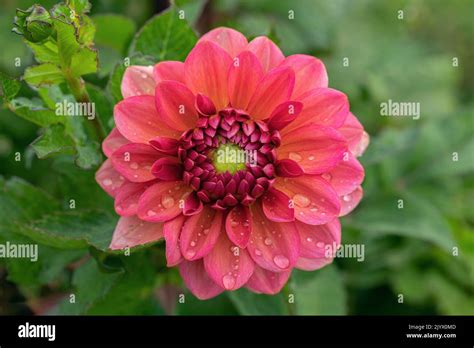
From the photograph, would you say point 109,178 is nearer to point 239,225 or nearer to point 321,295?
point 239,225

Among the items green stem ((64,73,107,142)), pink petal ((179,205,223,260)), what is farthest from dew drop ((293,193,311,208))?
green stem ((64,73,107,142))

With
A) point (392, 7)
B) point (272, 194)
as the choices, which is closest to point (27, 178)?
point (272, 194)

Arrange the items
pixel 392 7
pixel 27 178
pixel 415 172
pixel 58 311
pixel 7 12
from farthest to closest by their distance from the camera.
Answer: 1. pixel 392 7
2. pixel 7 12
3. pixel 415 172
4. pixel 27 178
5. pixel 58 311

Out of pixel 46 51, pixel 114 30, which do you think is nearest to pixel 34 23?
pixel 46 51

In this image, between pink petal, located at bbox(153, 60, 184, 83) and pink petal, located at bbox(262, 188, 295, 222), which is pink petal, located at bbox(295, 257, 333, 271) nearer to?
pink petal, located at bbox(262, 188, 295, 222)

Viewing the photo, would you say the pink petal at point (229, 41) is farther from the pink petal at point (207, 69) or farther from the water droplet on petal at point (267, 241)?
the water droplet on petal at point (267, 241)

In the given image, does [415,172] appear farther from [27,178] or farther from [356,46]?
[27,178]
